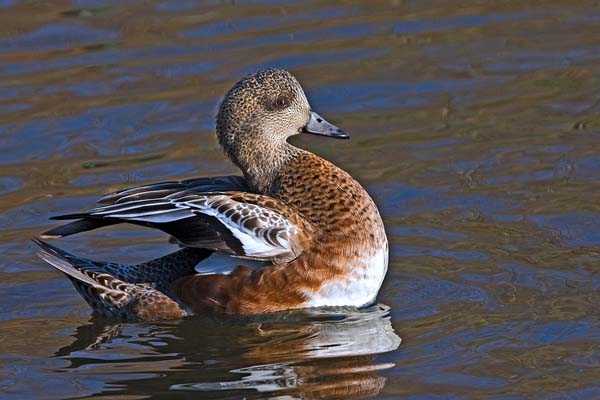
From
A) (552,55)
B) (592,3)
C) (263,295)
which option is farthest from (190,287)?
(592,3)

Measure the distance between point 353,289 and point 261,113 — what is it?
105cm

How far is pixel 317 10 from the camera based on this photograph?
11.6m

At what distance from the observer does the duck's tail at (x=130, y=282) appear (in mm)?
7141

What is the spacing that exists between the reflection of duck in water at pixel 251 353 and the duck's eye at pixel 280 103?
1.08 meters

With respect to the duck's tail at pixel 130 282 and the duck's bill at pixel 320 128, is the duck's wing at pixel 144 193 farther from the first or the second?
the duck's bill at pixel 320 128

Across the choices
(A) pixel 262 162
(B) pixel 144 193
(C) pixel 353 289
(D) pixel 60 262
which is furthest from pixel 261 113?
(D) pixel 60 262

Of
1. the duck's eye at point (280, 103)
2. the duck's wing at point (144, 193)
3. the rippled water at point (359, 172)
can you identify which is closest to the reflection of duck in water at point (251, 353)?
the rippled water at point (359, 172)

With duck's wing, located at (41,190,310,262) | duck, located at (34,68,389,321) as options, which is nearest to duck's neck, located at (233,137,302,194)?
duck, located at (34,68,389,321)

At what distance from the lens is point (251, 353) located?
6633 millimetres

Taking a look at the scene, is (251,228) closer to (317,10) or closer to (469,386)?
(469,386)

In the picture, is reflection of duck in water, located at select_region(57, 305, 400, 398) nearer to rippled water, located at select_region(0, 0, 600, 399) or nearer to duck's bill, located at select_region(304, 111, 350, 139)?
rippled water, located at select_region(0, 0, 600, 399)

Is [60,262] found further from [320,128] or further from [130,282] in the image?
[320,128]

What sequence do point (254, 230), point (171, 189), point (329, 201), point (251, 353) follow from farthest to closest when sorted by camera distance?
point (171, 189) → point (329, 201) → point (254, 230) → point (251, 353)

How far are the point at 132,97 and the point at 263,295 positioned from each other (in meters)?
3.70
